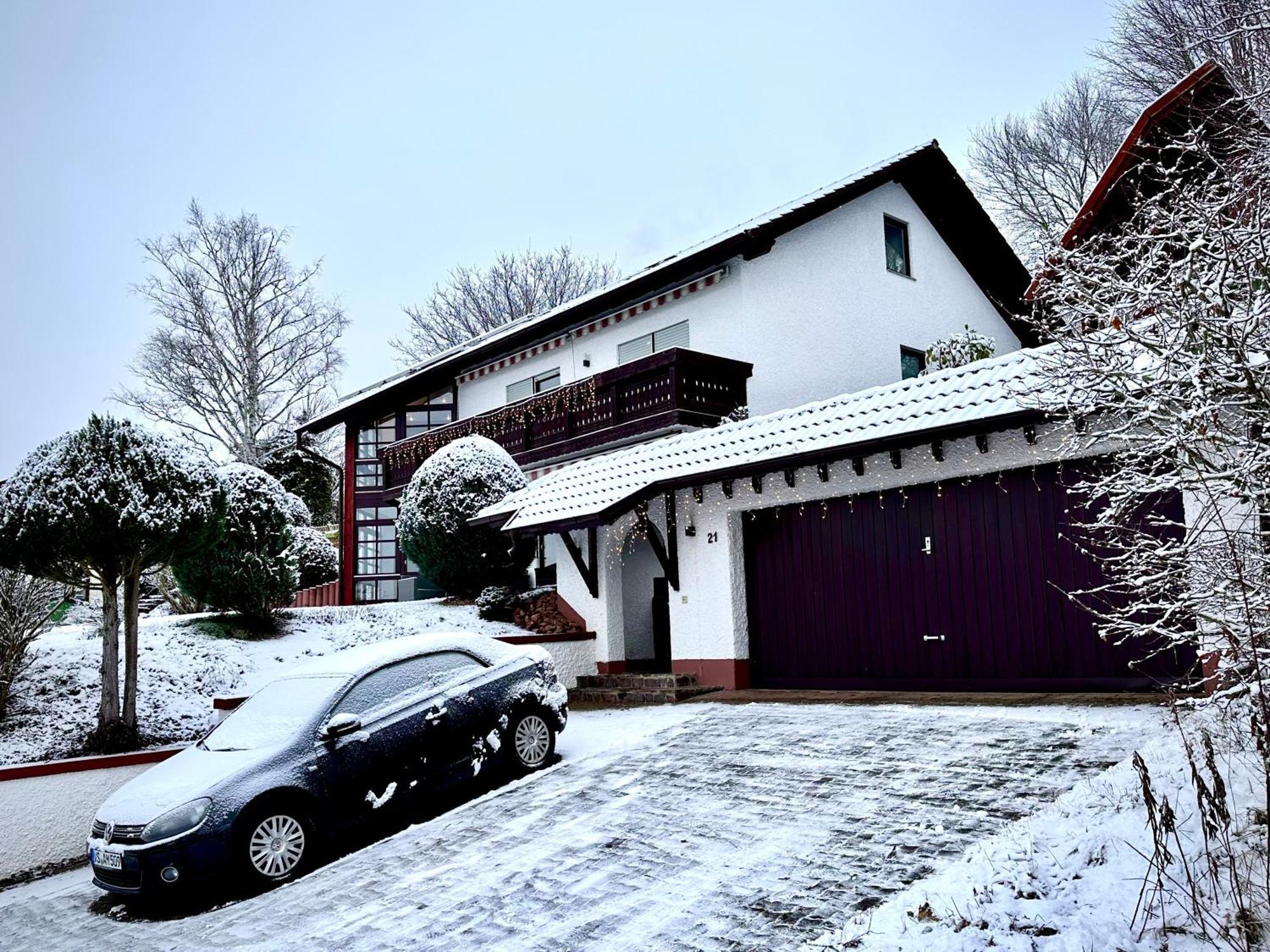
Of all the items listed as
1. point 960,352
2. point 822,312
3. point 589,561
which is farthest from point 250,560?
point 960,352

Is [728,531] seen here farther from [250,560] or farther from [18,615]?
[18,615]

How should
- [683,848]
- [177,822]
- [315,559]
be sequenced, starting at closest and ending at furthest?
[683,848] < [177,822] < [315,559]

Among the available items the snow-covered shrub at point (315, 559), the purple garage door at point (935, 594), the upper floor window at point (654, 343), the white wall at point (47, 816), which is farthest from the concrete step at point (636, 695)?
the snow-covered shrub at point (315, 559)

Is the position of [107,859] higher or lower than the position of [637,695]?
lower

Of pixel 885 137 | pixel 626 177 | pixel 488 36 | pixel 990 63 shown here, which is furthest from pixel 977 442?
pixel 626 177

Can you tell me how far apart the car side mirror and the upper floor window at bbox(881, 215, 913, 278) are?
601 inches

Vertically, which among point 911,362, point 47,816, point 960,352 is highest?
point 911,362

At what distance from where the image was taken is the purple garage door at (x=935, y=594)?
9.86 metres

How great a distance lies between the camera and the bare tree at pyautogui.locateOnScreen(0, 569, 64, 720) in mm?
10945

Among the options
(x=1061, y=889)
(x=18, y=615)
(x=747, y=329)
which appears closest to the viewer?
(x=1061, y=889)

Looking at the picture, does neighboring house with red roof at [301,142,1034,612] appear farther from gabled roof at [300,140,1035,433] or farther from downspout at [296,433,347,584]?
downspout at [296,433,347,584]

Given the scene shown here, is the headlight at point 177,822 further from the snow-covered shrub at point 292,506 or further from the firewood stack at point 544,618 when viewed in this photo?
the snow-covered shrub at point 292,506

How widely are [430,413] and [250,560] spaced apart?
1201 cm

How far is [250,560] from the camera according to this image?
14.6 m
